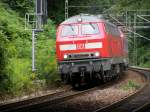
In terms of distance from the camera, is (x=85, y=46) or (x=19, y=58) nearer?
(x=85, y=46)

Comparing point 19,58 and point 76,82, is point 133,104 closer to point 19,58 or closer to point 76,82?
point 76,82

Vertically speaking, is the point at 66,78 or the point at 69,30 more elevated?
the point at 69,30

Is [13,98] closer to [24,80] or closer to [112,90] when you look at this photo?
[24,80]

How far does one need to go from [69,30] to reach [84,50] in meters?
1.30

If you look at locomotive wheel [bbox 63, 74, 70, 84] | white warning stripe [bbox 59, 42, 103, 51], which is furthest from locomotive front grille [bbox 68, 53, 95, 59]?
locomotive wheel [bbox 63, 74, 70, 84]

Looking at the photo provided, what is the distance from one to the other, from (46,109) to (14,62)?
544 centimetres

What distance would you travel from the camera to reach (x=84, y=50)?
21.2 metres

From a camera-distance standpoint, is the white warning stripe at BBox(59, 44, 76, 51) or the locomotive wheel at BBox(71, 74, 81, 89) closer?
the white warning stripe at BBox(59, 44, 76, 51)

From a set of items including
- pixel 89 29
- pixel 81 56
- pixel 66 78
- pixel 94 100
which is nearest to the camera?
pixel 94 100

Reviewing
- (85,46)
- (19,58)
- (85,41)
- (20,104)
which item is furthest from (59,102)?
(19,58)

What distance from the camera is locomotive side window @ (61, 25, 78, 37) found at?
21.8m

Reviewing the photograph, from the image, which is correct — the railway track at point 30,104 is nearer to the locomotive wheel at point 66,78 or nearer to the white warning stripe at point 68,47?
the locomotive wheel at point 66,78

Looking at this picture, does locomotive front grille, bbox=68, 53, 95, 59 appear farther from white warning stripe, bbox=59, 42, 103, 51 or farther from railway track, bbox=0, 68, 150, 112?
railway track, bbox=0, 68, 150, 112

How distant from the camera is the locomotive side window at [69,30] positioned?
21766 millimetres
